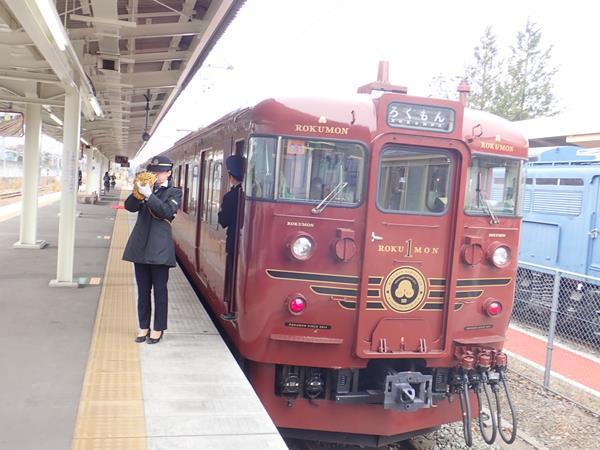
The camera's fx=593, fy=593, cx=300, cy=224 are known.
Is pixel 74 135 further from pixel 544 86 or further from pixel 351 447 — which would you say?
pixel 544 86

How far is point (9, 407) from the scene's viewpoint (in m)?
3.90

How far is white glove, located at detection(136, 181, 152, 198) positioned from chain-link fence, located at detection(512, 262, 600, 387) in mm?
6399

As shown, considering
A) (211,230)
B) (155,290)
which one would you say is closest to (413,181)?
(155,290)

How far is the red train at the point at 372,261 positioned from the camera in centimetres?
460

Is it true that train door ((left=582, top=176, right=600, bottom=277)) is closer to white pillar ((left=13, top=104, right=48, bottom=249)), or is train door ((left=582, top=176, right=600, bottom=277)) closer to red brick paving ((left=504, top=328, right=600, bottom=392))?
red brick paving ((left=504, top=328, right=600, bottom=392))

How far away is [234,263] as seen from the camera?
527 cm

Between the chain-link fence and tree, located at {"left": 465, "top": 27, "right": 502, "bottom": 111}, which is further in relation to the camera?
tree, located at {"left": 465, "top": 27, "right": 502, "bottom": 111}

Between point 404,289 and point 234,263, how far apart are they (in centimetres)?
152

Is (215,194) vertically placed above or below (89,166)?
below

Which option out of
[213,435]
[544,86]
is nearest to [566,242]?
[213,435]

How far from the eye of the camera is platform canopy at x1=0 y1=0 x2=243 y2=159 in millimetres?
5781

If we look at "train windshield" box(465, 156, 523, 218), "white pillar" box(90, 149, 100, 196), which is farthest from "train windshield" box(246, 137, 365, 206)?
"white pillar" box(90, 149, 100, 196)

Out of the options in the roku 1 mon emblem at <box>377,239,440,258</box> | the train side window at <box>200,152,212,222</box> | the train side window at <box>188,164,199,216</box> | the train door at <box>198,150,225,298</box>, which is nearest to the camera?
the roku 1 mon emblem at <box>377,239,440,258</box>

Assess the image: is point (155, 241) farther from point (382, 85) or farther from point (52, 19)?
point (382, 85)
